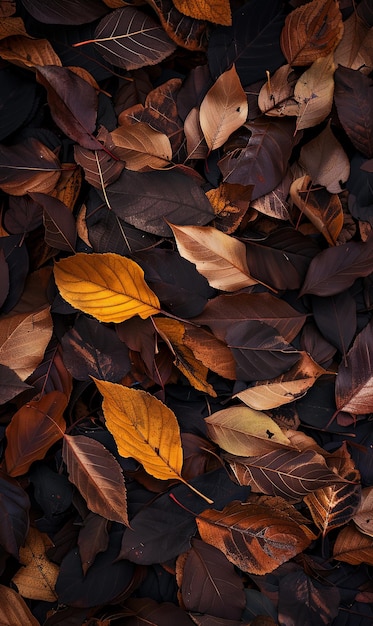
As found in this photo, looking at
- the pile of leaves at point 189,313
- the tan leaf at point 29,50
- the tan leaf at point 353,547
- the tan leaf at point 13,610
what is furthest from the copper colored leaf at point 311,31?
the tan leaf at point 13,610

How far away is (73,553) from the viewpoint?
594mm

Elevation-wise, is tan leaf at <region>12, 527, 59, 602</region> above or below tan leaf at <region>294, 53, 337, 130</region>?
below

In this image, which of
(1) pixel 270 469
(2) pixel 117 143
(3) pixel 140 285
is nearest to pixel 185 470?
(1) pixel 270 469

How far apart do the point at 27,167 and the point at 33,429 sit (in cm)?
25

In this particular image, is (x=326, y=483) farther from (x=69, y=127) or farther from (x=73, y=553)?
(x=69, y=127)

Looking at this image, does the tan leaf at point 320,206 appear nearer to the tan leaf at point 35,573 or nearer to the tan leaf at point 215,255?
the tan leaf at point 215,255

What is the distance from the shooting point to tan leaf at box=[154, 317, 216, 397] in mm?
592

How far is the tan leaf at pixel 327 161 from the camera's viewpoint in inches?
24.1

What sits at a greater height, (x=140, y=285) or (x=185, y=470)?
(x=140, y=285)

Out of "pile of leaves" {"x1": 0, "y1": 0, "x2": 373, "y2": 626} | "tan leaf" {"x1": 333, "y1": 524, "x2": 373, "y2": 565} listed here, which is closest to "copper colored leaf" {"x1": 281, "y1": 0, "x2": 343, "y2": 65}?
"pile of leaves" {"x1": 0, "y1": 0, "x2": 373, "y2": 626}

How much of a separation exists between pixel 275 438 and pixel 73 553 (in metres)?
0.22

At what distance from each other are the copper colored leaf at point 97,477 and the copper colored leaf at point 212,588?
0.27ft

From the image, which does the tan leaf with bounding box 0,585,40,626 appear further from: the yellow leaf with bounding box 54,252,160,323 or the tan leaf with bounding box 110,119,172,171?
the tan leaf with bounding box 110,119,172,171

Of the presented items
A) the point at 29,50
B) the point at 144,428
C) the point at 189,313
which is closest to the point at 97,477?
the point at 144,428
